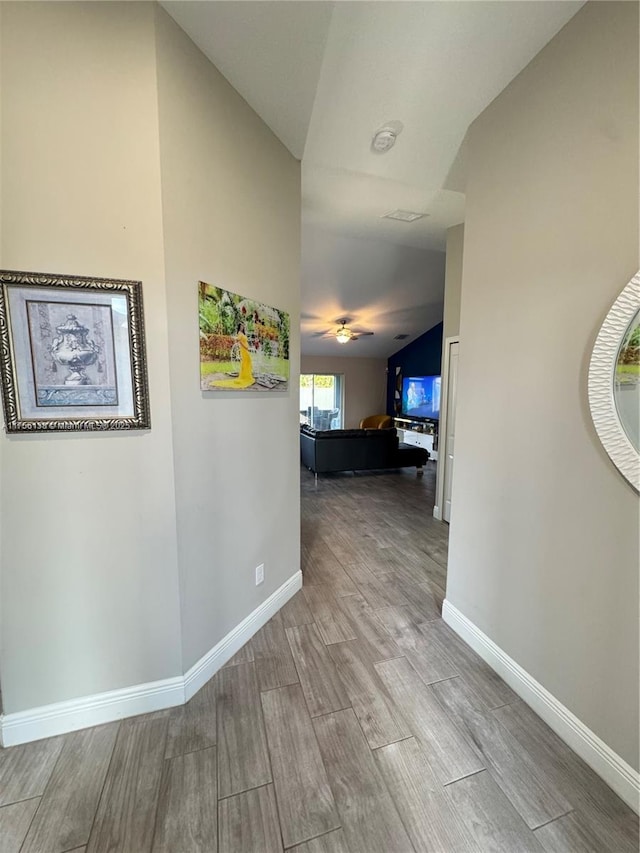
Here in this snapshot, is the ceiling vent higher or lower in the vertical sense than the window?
higher

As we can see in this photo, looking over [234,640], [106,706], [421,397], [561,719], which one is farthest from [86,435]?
[421,397]

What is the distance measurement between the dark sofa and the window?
3987 mm

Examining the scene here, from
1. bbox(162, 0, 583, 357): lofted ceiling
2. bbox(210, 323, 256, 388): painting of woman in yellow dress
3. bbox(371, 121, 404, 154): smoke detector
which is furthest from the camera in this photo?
bbox(371, 121, 404, 154): smoke detector

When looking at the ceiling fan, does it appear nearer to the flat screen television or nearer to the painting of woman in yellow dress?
the flat screen television

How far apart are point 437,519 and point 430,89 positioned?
3.53 m

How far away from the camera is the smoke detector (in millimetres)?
2033

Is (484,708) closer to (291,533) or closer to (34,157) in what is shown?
(291,533)

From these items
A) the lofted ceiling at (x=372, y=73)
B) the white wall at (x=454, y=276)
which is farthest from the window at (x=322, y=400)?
the lofted ceiling at (x=372, y=73)

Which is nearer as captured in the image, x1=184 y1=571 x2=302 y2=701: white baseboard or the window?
x1=184 y1=571 x2=302 y2=701: white baseboard

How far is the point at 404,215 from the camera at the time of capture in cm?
339

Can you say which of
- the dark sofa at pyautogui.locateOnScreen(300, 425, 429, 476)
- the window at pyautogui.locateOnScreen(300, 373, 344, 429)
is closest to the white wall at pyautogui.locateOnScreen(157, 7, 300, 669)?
the dark sofa at pyautogui.locateOnScreen(300, 425, 429, 476)

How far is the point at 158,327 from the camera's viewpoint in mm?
1380

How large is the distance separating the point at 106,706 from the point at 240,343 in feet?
5.65

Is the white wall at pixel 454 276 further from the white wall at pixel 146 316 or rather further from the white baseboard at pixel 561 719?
the white baseboard at pixel 561 719
